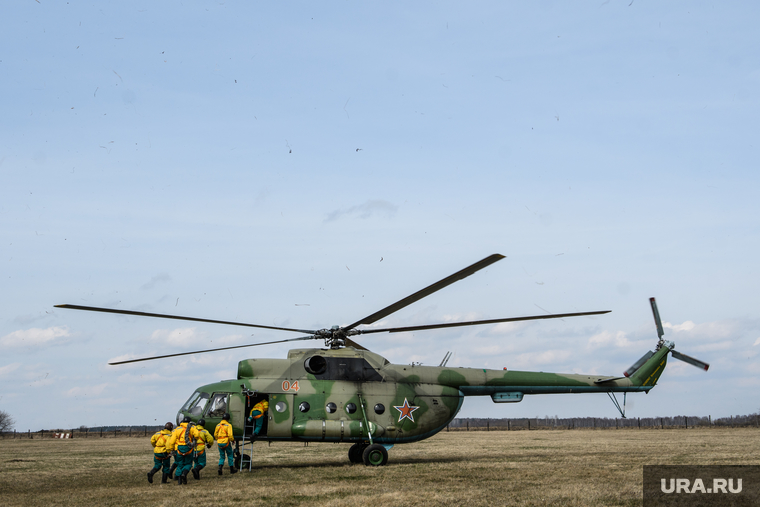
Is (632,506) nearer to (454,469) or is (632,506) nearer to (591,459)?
(454,469)

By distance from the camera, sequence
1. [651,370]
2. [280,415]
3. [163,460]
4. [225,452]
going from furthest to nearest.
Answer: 1. [651,370]
2. [280,415]
3. [225,452]
4. [163,460]

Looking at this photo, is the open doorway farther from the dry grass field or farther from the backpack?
the backpack

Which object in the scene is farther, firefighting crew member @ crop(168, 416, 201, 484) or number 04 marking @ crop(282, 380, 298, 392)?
number 04 marking @ crop(282, 380, 298, 392)

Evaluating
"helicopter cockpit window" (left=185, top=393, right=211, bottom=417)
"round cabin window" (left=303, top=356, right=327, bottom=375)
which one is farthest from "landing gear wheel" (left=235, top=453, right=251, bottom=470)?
"round cabin window" (left=303, top=356, right=327, bottom=375)

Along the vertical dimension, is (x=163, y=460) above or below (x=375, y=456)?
above

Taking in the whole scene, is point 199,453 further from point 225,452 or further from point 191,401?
point 191,401

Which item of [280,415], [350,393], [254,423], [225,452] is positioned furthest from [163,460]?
[350,393]

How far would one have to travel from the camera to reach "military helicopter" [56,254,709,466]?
19469mm

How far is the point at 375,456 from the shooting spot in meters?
19.8

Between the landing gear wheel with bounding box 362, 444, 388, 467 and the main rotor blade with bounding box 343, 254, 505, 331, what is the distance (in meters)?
3.76

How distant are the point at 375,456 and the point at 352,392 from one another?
2069 mm

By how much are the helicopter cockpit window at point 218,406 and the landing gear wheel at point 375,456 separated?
14.8 feet

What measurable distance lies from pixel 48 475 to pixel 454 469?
12409 mm

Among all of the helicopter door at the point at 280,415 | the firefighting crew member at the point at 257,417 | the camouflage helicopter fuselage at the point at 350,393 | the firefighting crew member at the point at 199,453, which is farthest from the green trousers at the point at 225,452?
the helicopter door at the point at 280,415
